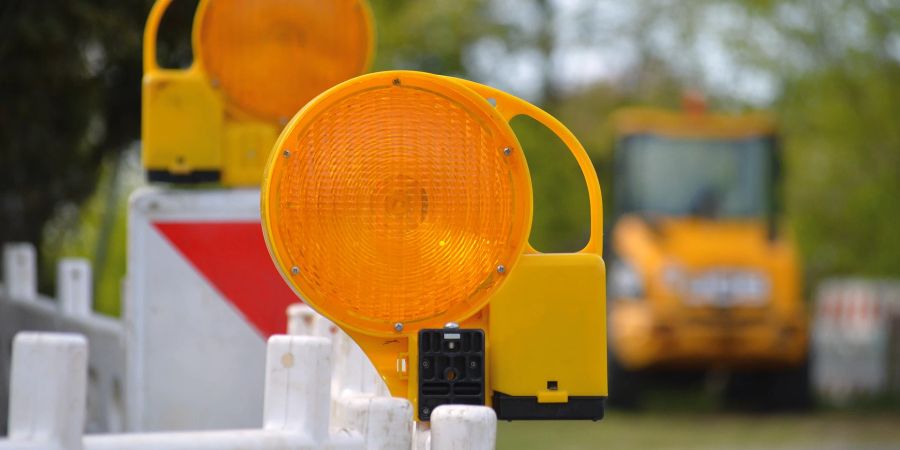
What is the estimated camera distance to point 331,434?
8.16ft

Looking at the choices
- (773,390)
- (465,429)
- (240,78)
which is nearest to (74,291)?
(240,78)

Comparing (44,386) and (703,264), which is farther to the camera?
(703,264)

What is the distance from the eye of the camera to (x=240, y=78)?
14.5 ft

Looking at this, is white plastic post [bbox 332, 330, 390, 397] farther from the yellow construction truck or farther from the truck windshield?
the truck windshield

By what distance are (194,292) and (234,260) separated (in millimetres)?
121

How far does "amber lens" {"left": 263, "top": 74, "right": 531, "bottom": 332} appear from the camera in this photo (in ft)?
8.79

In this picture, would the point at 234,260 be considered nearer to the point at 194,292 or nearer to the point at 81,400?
the point at 194,292

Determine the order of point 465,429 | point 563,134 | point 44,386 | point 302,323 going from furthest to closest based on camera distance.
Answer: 1. point 302,323
2. point 563,134
3. point 465,429
4. point 44,386

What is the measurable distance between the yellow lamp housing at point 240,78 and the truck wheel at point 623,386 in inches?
425

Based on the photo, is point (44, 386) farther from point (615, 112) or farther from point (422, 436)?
point (615, 112)

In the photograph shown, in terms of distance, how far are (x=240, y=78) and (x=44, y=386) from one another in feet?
7.70

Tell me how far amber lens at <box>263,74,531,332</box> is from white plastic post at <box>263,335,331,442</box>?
0.20 meters

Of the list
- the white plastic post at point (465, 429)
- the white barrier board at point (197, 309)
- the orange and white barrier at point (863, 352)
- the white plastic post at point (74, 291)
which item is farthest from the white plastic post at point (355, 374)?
the orange and white barrier at point (863, 352)

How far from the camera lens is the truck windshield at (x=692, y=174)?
50.6 ft
